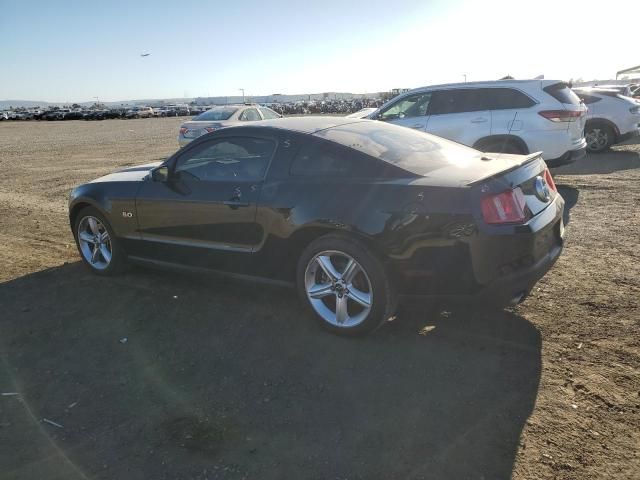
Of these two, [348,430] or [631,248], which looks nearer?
[348,430]

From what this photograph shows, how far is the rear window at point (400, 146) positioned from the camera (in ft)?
12.5

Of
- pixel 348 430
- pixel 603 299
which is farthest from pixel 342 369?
pixel 603 299

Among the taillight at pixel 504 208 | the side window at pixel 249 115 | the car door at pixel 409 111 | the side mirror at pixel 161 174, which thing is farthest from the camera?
the side window at pixel 249 115

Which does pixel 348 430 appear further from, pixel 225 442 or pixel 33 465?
pixel 33 465

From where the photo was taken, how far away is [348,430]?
2777mm

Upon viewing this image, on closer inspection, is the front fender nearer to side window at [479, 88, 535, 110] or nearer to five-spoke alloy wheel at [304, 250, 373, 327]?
five-spoke alloy wheel at [304, 250, 373, 327]

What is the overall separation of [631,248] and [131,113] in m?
82.4

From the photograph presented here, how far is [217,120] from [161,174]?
33.8 ft

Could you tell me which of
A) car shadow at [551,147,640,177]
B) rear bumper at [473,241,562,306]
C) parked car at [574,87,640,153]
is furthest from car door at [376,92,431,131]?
rear bumper at [473,241,562,306]

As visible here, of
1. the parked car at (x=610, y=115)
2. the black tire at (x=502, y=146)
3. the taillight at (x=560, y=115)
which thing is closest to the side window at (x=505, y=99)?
the taillight at (x=560, y=115)

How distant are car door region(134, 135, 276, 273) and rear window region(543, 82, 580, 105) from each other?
20.1 ft

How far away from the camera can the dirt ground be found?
256 centimetres

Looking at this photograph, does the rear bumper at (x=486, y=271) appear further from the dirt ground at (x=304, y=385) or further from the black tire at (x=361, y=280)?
the dirt ground at (x=304, y=385)

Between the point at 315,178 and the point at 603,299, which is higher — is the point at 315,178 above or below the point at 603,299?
above
